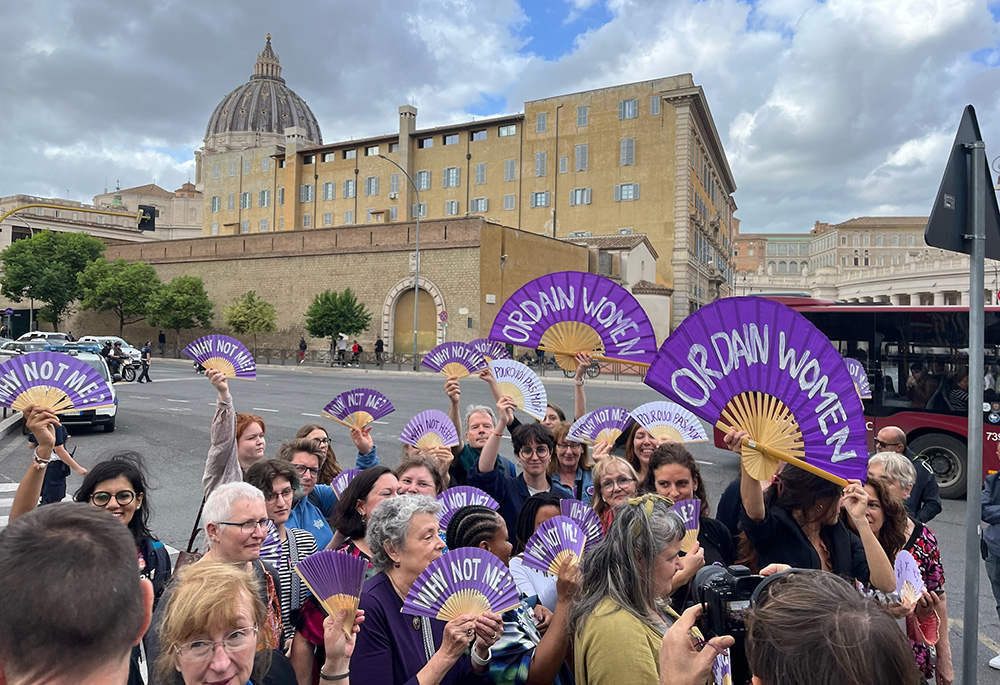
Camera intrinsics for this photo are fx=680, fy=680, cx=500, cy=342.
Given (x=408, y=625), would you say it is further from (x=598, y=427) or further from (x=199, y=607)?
(x=598, y=427)

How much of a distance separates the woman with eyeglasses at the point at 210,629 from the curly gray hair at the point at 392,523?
580mm

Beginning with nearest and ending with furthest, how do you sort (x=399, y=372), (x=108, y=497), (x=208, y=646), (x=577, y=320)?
(x=208, y=646) → (x=108, y=497) → (x=577, y=320) → (x=399, y=372)

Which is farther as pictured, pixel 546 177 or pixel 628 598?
pixel 546 177

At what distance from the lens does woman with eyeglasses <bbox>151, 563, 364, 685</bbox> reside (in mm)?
Answer: 1954

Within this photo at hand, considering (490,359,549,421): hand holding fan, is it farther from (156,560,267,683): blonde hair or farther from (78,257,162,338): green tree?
(78,257,162,338): green tree

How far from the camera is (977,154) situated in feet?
9.79

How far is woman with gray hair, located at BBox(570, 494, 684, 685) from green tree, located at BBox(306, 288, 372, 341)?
3607 cm

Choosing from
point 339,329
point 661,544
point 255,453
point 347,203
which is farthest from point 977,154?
point 347,203

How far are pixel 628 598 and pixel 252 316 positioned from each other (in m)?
42.2

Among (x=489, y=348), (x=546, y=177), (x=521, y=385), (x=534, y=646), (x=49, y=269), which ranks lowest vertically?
(x=534, y=646)

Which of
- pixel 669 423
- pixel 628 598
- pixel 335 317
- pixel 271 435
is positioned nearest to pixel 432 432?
pixel 669 423

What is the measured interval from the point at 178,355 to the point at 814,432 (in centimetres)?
4575

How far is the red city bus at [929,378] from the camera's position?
9188 mm

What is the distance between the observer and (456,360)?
5.70 metres
